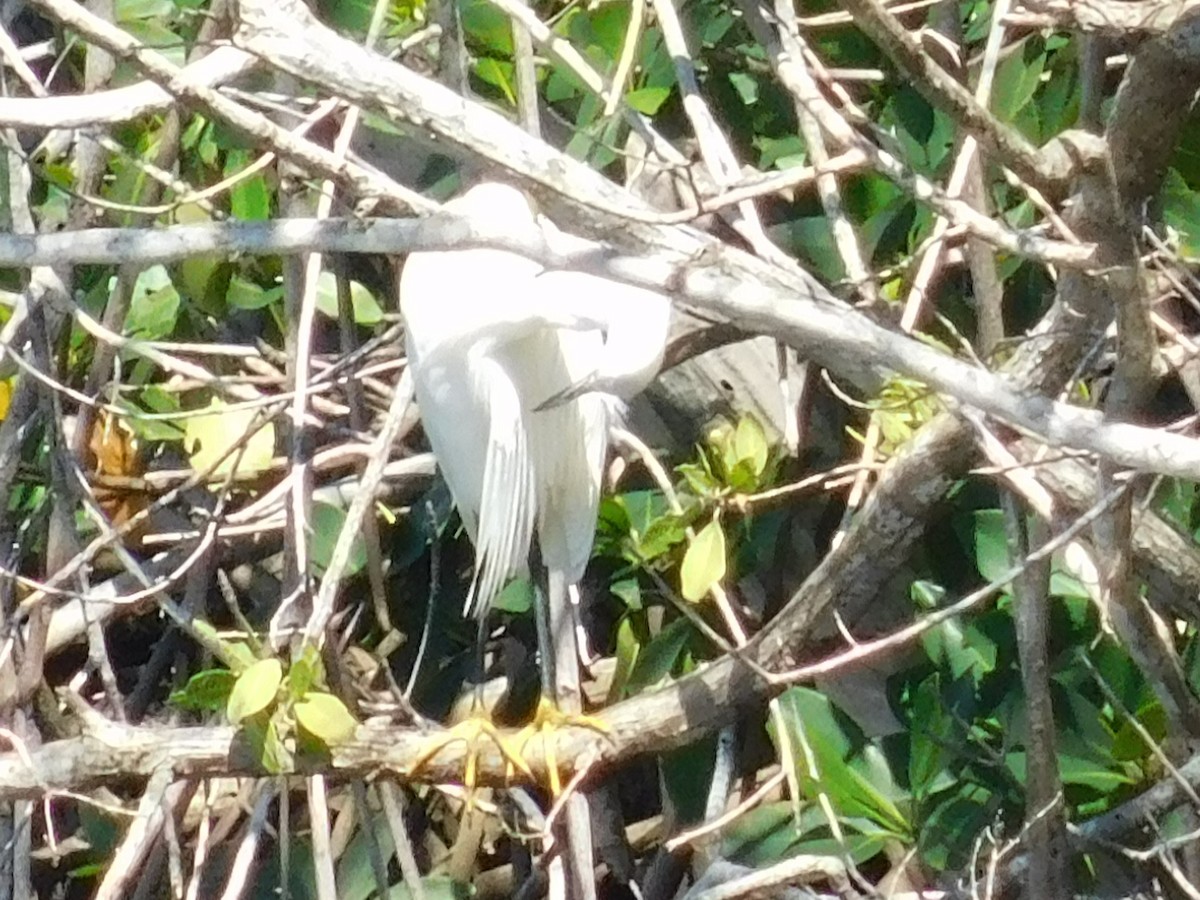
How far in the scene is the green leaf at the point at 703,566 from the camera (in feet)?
3.61

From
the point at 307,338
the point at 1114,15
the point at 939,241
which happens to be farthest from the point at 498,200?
the point at 1114,15

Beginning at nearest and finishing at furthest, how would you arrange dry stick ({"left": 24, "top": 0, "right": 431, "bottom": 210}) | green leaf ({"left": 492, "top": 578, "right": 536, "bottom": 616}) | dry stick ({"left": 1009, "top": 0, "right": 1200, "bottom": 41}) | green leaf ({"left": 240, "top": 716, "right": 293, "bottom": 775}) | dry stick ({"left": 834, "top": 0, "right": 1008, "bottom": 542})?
dry stick ({"left": 1009, "top": 0, "right": 1200, "bottom": 41}), dry stick ({"left": 24, "top": 0, "right": 431, "bottom": 210}), dry stick ({"left": 834, "top": 0, "right": 1008, "bottom": 542}), green leaf ({"left": 240, "top": 716, "right": 293, "bottom": 775}), green leaf ({"left": 492, "top": 578, "right": 536, "bottom": 616})

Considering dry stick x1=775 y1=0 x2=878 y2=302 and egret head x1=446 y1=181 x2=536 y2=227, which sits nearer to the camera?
dry stick x1=775 y1=0 x2=878 y2=302

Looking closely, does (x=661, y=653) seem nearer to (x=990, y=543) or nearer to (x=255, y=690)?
(x=990, y=543)

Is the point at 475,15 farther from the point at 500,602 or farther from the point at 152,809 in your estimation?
the point at 152,809

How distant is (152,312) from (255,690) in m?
0.47

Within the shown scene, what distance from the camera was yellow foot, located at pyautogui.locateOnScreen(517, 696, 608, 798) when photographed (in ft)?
3.98

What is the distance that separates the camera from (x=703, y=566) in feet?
3.62

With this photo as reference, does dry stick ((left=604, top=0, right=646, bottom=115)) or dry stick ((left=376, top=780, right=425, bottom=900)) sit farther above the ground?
dry stick ((left=604, top=0, right=646, bottom=115))

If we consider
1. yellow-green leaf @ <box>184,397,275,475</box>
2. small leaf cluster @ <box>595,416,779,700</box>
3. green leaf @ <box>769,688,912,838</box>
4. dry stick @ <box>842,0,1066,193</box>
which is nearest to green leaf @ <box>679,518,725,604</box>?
small leaf cluster @ <box>595,416,779,700</box>

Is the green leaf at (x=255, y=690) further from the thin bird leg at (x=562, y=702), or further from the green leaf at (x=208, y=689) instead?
the thin bird leg at (x=562, y=702)

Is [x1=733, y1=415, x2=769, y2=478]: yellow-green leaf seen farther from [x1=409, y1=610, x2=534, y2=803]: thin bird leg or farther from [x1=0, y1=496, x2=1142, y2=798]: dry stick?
[x1=409, y1=610, x2=534, y2=803]: thin bird leg

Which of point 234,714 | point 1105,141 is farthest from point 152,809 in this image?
point 1105,141

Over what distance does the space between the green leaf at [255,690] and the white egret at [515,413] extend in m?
0.25
